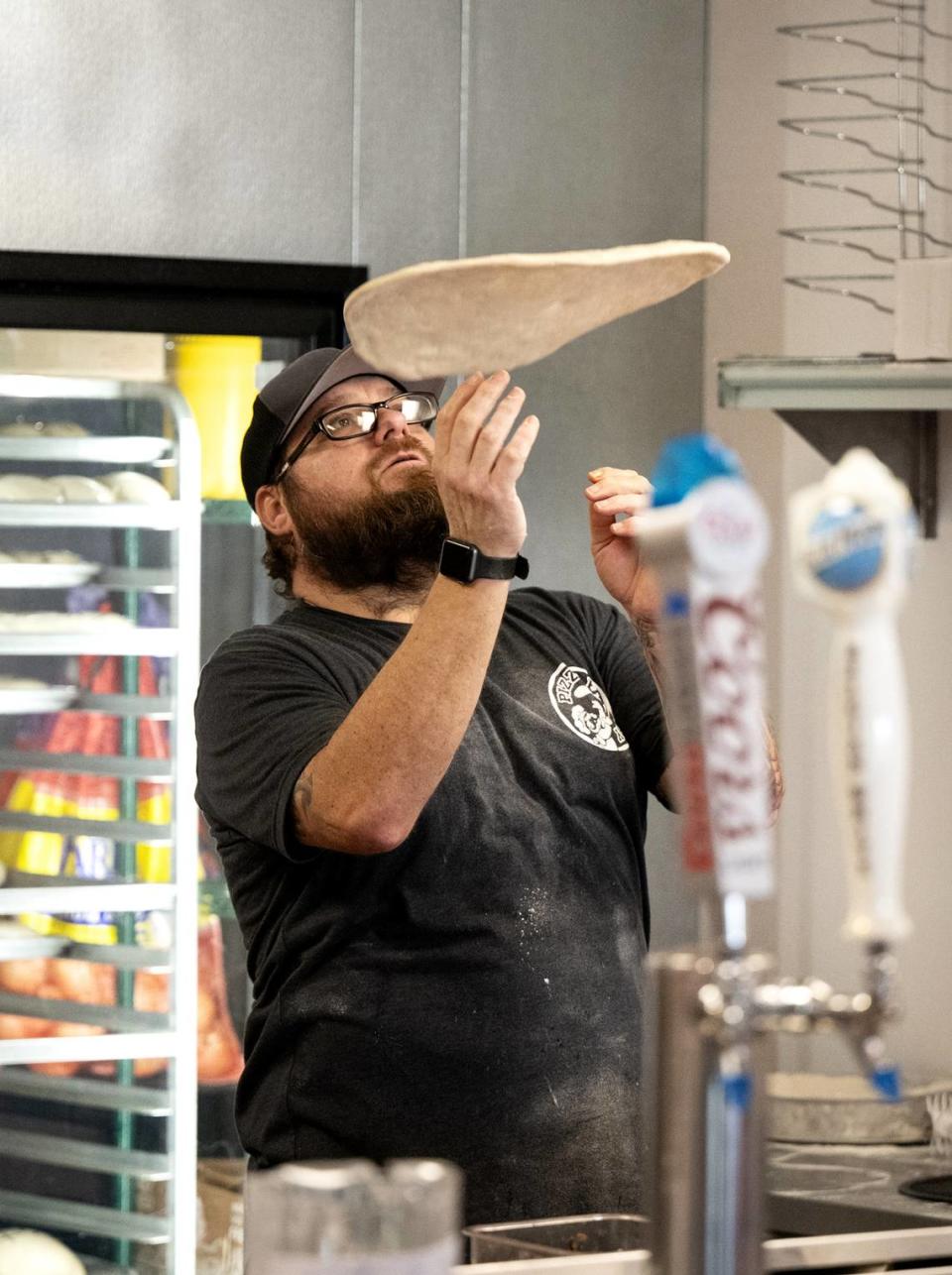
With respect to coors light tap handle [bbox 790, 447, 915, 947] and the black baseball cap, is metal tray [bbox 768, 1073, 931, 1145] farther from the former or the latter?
coors light tap handle [bbox 790, 447, 915, 947]

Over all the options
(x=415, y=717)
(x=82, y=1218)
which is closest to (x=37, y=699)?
(x=82, y=1218)

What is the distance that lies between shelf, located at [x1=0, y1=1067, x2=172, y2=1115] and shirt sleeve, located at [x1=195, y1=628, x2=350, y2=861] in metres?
1.08

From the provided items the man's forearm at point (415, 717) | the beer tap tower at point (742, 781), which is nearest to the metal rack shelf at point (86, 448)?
the man's forearm at point (415, 717)

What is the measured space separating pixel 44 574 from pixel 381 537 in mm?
967

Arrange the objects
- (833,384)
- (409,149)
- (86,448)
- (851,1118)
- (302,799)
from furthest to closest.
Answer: (409,149) < (86,448) < (851,1118) < (833,384) < (302,799)

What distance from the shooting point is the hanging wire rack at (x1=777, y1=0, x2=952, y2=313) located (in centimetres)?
240

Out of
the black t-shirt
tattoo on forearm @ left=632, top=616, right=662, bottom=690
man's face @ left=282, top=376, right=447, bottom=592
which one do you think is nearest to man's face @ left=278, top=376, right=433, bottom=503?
man's face @ left=282, top=376, right=447, bottom=592

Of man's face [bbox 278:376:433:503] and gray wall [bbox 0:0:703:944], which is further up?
gray wall [bbox 0:0:703:944]

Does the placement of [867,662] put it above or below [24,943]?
above

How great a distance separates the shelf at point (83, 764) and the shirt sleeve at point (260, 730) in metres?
0.86

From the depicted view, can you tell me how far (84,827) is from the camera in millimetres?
2639

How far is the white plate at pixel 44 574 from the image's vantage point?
8.48 ft

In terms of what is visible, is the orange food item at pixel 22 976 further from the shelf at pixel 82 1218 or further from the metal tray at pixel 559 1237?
the metal tray at pixel 559 1237

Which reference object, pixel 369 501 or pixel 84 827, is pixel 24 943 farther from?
pixel 369 501
